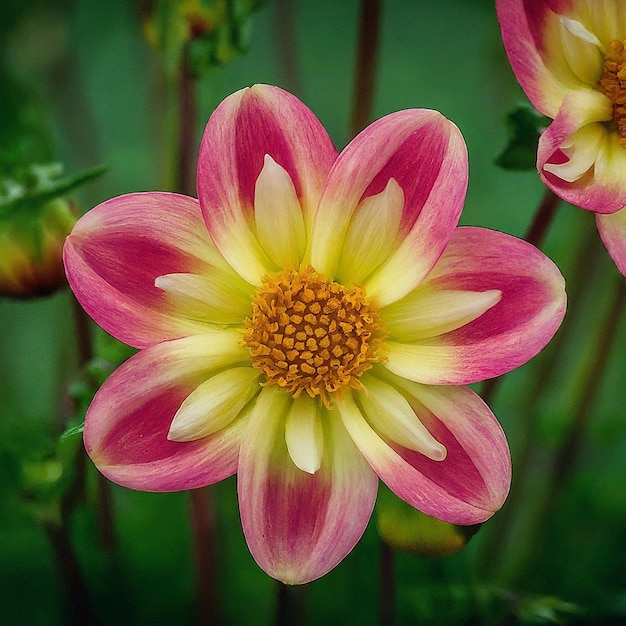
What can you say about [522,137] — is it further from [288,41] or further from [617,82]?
[288,41]

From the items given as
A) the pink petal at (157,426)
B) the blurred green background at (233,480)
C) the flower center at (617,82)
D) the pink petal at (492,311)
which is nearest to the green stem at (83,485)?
the blurred green background at (233,480)

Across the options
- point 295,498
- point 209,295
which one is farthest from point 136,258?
point 295,498

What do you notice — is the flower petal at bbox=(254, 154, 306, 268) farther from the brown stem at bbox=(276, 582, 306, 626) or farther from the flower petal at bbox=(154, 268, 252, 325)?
the brown stem at bbox=(276, 582, 306, 626)

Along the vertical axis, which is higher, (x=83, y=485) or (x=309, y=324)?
(x=309, y=324)

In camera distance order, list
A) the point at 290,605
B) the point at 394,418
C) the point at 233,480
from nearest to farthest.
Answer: the point at 394,418
the point at 290,605
the point at 233,480

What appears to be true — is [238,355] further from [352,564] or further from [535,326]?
[352,564]

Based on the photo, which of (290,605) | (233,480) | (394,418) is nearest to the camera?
(394,418)
